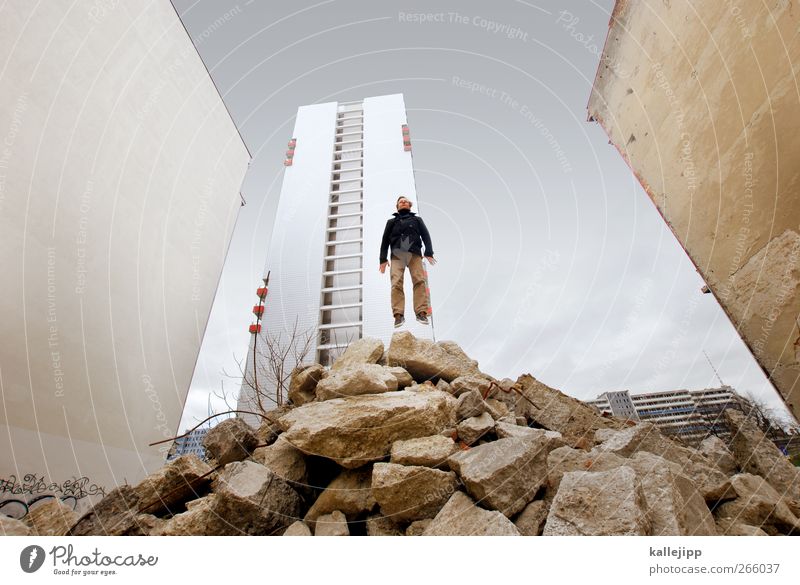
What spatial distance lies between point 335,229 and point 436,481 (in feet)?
44.3

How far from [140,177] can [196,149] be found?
8.12 feet

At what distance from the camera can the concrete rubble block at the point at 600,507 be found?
5.41 feet

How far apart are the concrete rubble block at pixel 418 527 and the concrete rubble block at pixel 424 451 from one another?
33 centimetres

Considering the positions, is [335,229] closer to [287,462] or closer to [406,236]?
[406,236]

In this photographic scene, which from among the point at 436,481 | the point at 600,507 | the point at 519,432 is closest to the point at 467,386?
the point at 519,432

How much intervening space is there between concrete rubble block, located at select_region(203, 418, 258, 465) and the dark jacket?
3689 millimetres

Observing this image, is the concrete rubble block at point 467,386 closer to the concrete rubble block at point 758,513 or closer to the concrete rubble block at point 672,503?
the concrete rubble block at point 672,503

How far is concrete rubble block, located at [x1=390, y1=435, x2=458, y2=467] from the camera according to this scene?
7.65 ft

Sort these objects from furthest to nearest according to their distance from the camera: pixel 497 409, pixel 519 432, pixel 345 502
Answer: pixel 497 409 < pixel 519 432 < pixel 345 502

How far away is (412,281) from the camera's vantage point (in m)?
5.92

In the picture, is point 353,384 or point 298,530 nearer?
point 298,530

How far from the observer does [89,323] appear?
7691 millimetres
